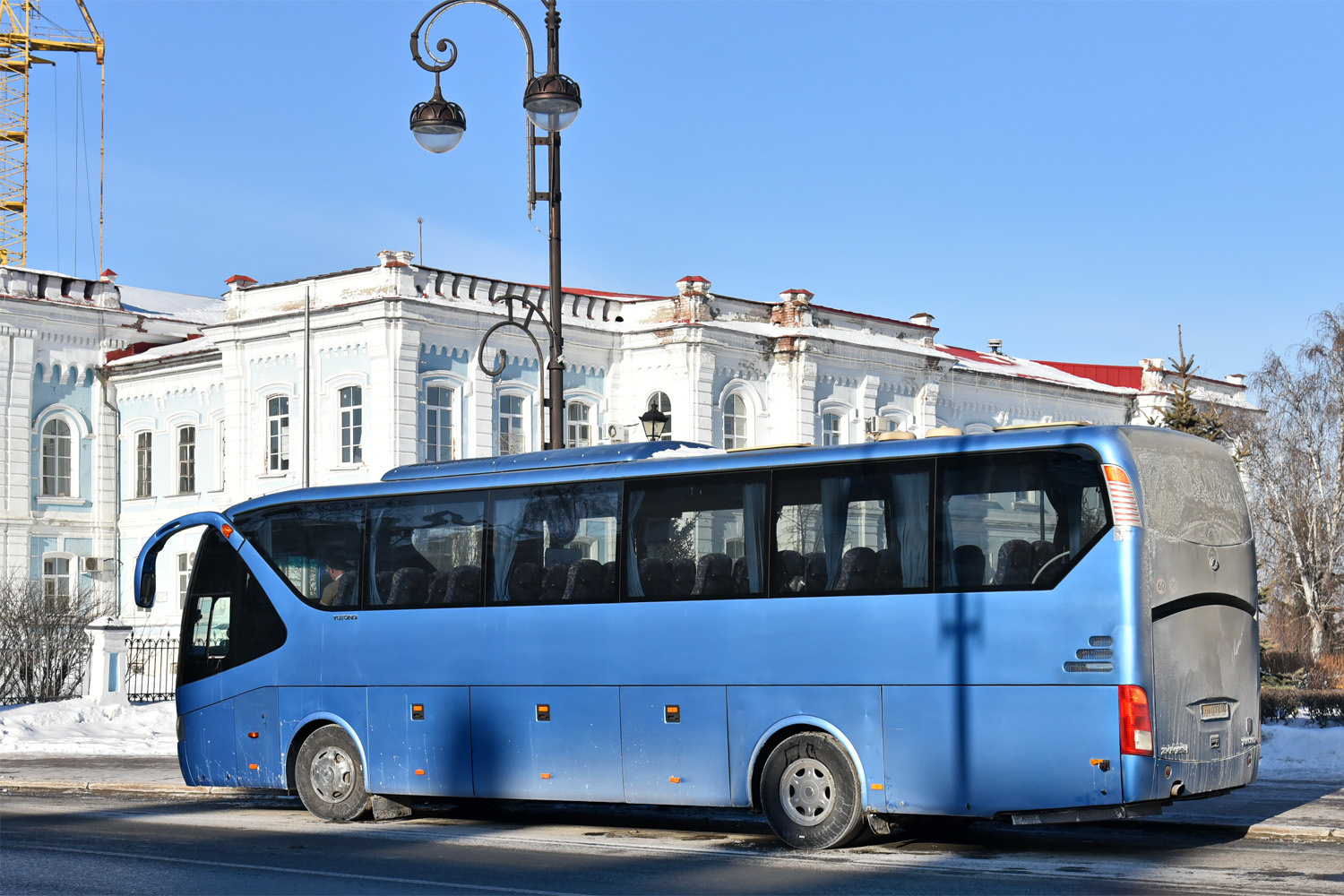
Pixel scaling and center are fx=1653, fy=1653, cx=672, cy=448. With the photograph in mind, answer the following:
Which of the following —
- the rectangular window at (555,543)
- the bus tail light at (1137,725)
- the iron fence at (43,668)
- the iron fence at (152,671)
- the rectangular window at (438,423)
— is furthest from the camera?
the rectangular window at (438,423)

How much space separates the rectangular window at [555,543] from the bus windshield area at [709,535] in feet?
0.04

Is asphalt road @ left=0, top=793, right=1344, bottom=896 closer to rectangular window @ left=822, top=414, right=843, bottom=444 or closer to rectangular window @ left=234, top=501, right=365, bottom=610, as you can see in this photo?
rectangular window @ left=234, top=501, right=365, bottom=610

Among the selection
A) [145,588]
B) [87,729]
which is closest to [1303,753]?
[145,588]

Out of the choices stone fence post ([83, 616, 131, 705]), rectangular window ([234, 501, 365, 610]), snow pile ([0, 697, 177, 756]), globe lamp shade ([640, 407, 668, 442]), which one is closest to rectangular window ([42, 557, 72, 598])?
stone fence post ([83, 616, 131, 705])

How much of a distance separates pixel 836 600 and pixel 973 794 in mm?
1773

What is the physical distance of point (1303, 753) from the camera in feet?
60.1

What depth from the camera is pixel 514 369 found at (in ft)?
124

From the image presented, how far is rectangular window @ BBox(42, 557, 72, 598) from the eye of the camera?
42.0 metres

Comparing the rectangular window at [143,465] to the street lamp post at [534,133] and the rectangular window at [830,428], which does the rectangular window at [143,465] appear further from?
the street lamp post at [534,133]

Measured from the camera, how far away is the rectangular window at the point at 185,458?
41844 millimetres

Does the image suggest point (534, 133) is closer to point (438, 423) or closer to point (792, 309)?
point (438, 423)

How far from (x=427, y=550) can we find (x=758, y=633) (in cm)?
350

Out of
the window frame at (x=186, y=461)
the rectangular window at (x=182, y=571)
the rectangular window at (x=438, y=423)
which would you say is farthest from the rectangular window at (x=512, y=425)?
the rectangular window at (x=182, y=571)

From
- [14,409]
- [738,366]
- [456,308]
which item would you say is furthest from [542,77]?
[14,409]
